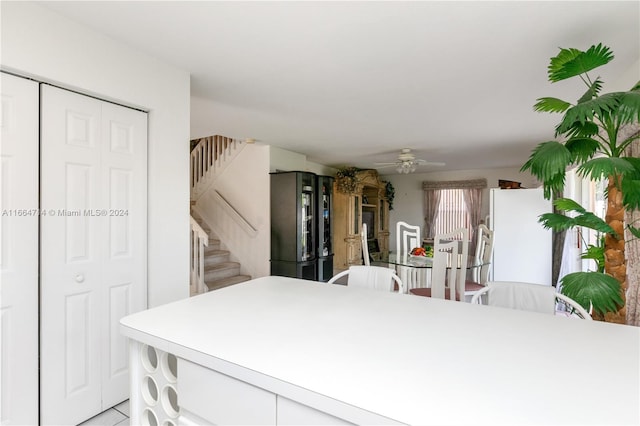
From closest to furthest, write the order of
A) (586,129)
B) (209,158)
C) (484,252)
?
(586,129), (484,252), (209,158)

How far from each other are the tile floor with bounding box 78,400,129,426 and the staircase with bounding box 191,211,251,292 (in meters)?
2.17

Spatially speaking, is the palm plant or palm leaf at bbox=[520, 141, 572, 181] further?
palm leaf at bbox=[520, 141, 572, 181]

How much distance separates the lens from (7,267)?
1.58 m

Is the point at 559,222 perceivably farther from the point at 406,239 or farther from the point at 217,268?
the point at 217,268

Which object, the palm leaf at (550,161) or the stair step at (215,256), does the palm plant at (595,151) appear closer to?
the palm leaf at (550,161)

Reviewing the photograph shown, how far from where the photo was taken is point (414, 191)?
8.00 metres

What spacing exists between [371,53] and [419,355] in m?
1.85

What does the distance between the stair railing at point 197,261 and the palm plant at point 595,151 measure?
11.8ft

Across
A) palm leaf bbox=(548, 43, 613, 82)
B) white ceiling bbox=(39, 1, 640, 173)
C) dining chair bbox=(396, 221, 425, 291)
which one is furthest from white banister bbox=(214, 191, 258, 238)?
palm leaf bbox=(548, 43, 613, 82)

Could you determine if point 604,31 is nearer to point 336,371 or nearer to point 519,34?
point 519,34

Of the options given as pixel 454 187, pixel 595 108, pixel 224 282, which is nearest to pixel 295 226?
pixel 224 282

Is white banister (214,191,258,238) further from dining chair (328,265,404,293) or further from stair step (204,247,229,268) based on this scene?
dining chair (328,265,404,293)

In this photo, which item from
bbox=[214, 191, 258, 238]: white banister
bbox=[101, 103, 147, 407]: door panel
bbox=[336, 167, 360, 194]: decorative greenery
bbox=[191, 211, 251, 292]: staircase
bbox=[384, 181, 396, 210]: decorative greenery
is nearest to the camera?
bbox=[101, 103, 147, 407]: door panel

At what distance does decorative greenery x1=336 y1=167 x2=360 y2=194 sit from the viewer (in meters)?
6.53
